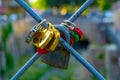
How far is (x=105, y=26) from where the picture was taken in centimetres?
1201

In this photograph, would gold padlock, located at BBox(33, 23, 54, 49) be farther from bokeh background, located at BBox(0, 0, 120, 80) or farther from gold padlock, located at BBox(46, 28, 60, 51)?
bokeh background, located at BBox(0, 0, 120, 80)

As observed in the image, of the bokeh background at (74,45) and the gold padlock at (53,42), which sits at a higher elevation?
the gold padlock at (53,42)

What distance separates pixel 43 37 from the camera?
727mm

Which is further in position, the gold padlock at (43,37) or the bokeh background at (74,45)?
the bokeh background at (74,45)

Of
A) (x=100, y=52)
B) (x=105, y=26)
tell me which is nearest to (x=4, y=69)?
(x=100, y=52)

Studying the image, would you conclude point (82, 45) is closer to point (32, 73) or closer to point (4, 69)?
point (32, 73)

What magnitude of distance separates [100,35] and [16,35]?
261cm

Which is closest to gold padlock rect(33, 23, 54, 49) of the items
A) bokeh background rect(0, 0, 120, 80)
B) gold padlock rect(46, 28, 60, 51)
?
gold padlock rect(46, 28, 60, 51)

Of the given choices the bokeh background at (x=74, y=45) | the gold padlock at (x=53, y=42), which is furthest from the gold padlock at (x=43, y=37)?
the bokeh background at (x=74, y=45)

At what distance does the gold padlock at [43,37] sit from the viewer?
2.35ft

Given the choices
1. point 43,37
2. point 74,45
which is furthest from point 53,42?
point 74,45

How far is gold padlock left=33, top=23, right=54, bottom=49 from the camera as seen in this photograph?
72 centimetres

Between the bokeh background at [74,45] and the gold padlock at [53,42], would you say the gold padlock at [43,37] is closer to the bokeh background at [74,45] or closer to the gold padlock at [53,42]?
the gold padlock at [53,42]

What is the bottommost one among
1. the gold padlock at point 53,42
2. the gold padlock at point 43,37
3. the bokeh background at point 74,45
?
the bokeh background at point 74,45
